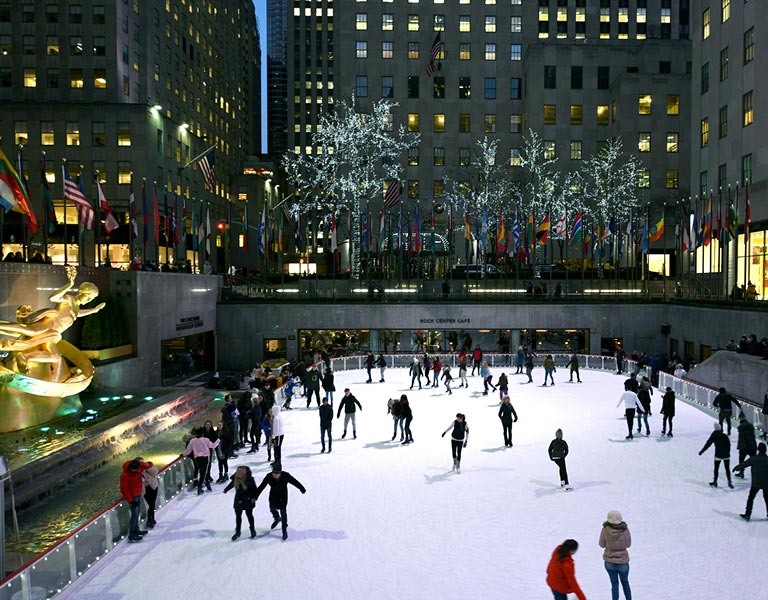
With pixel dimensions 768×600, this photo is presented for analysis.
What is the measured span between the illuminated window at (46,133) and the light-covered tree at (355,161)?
19.2 m

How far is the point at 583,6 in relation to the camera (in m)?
69.8

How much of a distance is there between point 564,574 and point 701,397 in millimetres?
16562

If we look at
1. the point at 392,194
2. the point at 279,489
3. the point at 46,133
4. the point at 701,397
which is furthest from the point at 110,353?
the point at 46,133

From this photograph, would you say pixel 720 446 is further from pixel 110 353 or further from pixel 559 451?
pixel 110 353

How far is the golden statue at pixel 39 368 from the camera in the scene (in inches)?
617

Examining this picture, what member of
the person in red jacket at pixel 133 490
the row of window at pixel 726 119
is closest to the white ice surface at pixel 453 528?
the person in red jacket at pixel 133 490

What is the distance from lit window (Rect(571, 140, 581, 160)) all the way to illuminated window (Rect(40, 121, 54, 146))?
149 feet

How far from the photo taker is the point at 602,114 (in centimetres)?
5934

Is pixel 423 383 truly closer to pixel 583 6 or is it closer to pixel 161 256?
pixel 161 256

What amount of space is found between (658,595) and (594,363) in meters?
24.1

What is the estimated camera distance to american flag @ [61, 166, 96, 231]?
23281 millimetres

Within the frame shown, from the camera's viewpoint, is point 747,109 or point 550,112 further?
point 550,112

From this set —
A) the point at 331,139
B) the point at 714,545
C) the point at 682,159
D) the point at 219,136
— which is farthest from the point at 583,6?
the point at 714,545

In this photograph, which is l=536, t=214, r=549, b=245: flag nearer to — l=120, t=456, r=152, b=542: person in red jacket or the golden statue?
the golden statue
